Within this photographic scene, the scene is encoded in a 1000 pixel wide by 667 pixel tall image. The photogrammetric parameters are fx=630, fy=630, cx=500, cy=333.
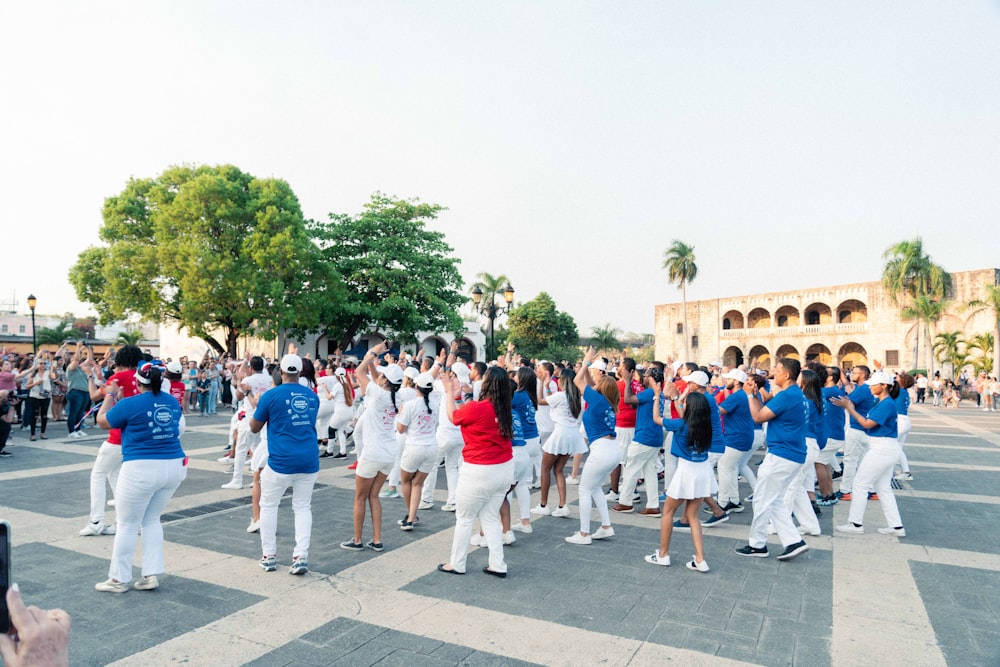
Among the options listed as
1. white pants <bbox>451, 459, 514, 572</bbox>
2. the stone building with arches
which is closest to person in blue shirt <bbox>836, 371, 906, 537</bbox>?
white pants <bbox>451, 459, 514, 572</bbox>

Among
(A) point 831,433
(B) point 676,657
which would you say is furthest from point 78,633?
(A) point 831,433

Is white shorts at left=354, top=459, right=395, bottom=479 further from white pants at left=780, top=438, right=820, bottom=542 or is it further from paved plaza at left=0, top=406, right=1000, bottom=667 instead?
white pants at left=780, top=438, right=820, bottom=542

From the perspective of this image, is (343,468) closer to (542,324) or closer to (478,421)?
(478,421)

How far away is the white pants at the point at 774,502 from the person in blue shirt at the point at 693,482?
0.71 meters

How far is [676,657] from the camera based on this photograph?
4109 mm

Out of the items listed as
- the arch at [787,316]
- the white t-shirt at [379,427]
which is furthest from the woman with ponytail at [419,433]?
the arch at [787,316]

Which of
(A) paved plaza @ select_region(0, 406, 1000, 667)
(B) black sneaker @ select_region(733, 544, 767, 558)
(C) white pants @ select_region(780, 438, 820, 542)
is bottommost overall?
(A) paved plaza @ select_region(0, 406, 1000, 667)

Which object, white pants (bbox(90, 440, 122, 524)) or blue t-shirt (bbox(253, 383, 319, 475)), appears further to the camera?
white pants (bbox(90, 440, 122, 524))

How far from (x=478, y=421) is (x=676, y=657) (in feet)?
7.82

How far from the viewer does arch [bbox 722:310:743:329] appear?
178 ft

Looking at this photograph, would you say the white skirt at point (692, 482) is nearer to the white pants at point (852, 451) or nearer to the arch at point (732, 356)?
the white pants at point (852, 451)

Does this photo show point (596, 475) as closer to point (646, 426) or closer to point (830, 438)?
point (646, 426)

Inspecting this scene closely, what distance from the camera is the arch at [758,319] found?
173 ft

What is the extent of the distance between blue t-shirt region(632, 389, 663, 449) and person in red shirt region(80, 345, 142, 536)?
19.1ft
